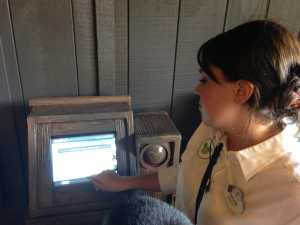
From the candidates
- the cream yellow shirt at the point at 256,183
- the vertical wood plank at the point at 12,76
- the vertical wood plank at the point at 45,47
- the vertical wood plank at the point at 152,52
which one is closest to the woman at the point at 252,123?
the cream yellow shirt at the point at 256,183

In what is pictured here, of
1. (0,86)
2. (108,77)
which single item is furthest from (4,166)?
(108,77)

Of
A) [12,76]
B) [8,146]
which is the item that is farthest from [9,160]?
[12,76]

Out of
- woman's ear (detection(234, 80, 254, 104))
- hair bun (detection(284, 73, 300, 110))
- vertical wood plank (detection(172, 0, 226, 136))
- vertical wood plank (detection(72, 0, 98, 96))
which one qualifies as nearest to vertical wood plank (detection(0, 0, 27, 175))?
vertical wood plank (detection(72, 0, 98, 96))

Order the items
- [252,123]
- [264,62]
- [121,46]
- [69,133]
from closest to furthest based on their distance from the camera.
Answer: [264,62], [252,123], [69,133], [121,46]

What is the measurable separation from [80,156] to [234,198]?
1.78 ft

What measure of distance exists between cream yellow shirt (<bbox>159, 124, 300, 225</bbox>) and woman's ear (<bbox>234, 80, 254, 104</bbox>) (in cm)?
14

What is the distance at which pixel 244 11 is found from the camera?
1.21 m

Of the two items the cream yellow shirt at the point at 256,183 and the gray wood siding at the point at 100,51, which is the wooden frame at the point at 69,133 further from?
the cream yellow shirt at the point at 256,183

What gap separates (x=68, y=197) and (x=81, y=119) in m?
0.28

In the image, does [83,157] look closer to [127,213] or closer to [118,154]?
[118,154]

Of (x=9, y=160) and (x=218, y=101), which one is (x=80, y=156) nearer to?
(x=9, y=160)

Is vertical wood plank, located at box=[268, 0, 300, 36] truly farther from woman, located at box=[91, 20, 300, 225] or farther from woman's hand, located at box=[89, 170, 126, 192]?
woman's hand, located at box=[89, 170, 126, 192]

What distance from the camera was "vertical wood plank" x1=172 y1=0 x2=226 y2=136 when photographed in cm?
116

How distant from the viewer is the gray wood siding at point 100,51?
103 cm
